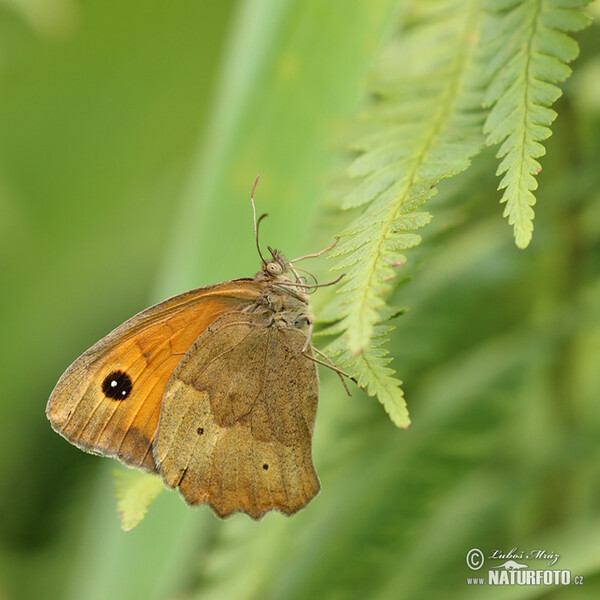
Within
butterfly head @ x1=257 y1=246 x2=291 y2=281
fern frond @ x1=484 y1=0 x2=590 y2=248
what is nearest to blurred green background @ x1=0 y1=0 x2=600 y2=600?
butterfly head @ x1=257 y1=246 x2=291 y2=281

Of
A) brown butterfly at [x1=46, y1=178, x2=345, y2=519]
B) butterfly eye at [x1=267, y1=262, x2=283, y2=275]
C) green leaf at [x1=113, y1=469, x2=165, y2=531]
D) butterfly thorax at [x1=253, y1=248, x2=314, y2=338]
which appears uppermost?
butterfly eye at [x1=267, y1=262, x2=283, y2=275]

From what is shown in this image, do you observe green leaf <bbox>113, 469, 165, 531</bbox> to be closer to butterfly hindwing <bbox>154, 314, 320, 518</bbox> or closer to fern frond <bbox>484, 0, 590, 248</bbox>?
butterfly hindwing <bbox>154, 314, 320, 518</bbox>

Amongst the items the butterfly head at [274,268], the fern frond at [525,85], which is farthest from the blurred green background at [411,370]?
the fern frond at [525,85]

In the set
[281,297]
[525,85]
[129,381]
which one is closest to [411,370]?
[281,297]

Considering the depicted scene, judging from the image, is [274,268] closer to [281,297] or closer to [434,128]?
[281,297]

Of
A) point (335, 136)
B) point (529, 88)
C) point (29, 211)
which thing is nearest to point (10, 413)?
point (29, 211)

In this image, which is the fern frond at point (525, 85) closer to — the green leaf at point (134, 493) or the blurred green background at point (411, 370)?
the blurred green background at point (411, 370)

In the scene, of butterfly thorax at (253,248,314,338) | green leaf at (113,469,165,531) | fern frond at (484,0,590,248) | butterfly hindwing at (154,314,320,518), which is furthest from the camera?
butterfly thorax at (253,248,314,338)

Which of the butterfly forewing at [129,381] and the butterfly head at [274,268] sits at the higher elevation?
the butterfly head at [274,268]
